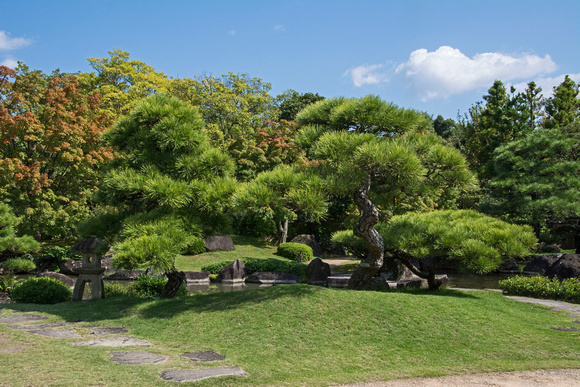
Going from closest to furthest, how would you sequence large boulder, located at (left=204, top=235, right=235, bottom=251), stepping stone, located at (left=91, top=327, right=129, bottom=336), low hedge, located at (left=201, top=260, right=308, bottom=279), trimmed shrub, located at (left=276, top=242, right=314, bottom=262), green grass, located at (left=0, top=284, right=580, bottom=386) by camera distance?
green grass, located at (left=0, top=284, right=580, bottom=386)
stepping stone, located at (left=91, top=327, right=129, bottom=336)
low hedge, located at (left=201, top=260, right=308, bottom=279)
trimmed shrub, located at (left=276, top=242, right=314, bottom=262)
large boulder, located at (left=204, top=235, right=235, bottom=251)

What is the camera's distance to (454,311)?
→ 7824mm

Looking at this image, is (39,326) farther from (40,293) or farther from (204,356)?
(204,356)

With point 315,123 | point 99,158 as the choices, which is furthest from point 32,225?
point 315,123

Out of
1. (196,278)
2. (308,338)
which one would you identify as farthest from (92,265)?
(196,278)

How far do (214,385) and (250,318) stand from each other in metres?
2.85

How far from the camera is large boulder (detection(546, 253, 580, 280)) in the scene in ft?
40.6

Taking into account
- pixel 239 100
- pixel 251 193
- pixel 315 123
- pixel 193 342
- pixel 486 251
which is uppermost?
pixel 239 100

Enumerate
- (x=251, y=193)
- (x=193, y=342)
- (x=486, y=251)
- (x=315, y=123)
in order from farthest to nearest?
(x=315, y=123) < (x=486, y=251) < (x=251, y=193) < (x=193, y=342)

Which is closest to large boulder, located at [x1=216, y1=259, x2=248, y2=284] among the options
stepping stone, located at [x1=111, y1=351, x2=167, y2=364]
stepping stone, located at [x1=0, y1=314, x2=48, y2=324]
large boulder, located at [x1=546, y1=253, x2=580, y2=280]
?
stepping stone, located at [x1=0, y1=314, x2=48, y2=324]

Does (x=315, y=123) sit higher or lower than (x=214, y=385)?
higher

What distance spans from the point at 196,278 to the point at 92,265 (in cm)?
707

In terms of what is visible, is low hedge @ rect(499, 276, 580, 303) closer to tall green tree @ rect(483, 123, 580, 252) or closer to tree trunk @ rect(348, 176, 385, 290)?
tall green tree @ rect(483, 123, 580, 252)

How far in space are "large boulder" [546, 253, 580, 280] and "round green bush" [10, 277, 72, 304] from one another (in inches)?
511

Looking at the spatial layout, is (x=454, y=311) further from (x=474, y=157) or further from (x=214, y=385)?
(x=474, y=157)
